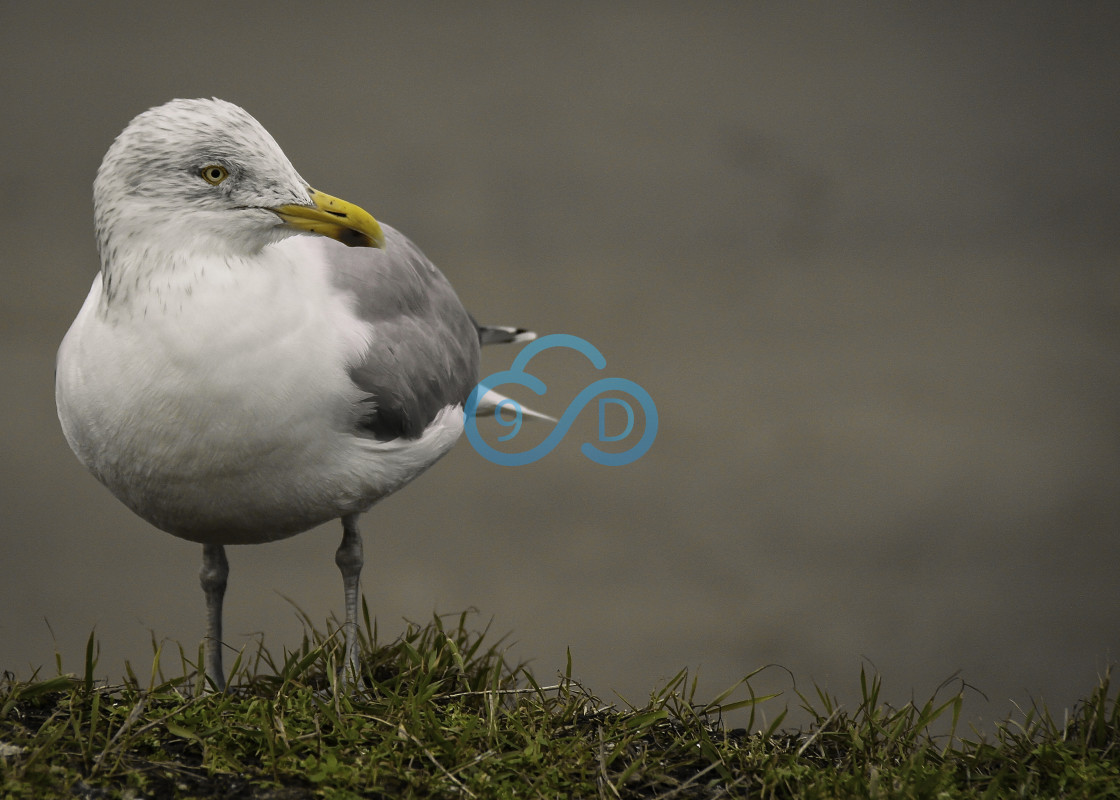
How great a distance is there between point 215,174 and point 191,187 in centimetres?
6

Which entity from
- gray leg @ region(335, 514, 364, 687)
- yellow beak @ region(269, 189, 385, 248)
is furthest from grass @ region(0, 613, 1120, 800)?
yellow beak @ region(269, 189, 385, 248)

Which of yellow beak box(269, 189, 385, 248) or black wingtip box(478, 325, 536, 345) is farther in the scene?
black wingtip box(478, 325, 536, 345)

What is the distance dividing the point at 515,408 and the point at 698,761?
1.28 metres

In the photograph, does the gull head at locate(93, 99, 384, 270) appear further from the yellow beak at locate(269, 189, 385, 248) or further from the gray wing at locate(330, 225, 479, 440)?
the gray wing at locate(330, 225, 479, 440)

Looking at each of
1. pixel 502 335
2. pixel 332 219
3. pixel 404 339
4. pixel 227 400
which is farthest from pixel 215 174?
pixel 502 335

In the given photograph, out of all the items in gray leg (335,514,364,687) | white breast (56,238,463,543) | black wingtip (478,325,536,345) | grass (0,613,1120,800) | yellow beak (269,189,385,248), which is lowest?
grass (0,613,1120,800)

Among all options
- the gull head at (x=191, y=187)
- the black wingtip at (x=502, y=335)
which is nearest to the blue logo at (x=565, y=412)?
A: the black wingtip at (x=502, y=335)

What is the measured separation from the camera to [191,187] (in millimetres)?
2467

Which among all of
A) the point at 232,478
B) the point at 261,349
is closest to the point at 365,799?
the point at 232,478

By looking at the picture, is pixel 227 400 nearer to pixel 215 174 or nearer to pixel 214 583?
pixel 215 174

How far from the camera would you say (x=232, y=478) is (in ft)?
8.57

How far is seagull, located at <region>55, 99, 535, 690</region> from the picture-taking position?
8.16 ft

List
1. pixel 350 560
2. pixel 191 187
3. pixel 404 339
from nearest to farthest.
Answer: pixel 191 187 < pixel 404 339 < pixel 350 560

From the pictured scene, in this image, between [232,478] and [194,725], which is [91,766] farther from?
[232,478]
